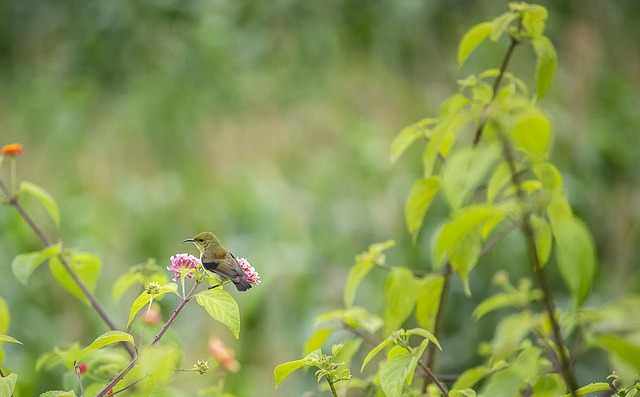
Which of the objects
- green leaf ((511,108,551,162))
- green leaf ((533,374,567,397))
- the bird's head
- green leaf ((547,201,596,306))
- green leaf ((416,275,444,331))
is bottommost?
green leaf ((533,374,567,397))

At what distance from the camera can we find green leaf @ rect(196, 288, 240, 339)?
500 millimetres

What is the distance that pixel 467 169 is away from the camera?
542mm

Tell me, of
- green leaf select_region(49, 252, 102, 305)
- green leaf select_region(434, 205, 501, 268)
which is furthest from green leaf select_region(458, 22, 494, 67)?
green leaf select_region(49, 252, 102, 305)

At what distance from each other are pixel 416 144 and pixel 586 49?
0.60 m

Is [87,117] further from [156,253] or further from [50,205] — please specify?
[50,205]

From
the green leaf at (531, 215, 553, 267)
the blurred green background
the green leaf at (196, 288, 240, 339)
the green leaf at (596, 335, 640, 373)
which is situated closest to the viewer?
the green leaf at (596, 335, 640, 373)

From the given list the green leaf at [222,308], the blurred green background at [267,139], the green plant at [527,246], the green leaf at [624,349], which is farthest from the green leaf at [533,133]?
the blurred green background at [267,139]

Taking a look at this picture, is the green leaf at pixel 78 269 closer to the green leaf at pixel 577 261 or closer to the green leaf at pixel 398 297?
the green leaf at pixel 398 297

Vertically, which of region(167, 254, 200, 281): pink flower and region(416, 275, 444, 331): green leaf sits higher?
region(167, 254, 200, 281): pink flower

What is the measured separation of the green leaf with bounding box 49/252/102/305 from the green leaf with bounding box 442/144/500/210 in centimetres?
34

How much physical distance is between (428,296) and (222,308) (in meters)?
0.25

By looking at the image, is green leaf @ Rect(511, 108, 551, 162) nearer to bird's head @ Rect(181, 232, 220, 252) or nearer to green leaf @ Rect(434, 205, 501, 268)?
green leaf @ Rect(434, 205, 501, 268)

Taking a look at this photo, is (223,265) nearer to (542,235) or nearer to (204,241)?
(204,241)

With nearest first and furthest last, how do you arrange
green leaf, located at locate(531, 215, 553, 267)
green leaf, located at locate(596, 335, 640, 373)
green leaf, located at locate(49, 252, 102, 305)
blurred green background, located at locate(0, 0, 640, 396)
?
green leaf, located at locate(596, 335, 640, 373) → green leaf, located at locate(531, 215, 553, 267) → green leaf, located at locate(49, 252, 102, 305) → blurred green background, located at locate(0, 0, 640, 396)
